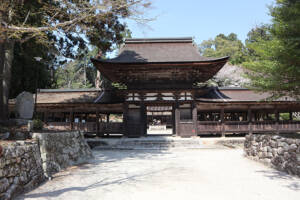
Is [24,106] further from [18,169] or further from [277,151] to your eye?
[277,151]

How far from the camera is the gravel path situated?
457 cm

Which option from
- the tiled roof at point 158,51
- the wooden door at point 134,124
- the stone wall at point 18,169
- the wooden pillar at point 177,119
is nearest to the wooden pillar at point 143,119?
the wooden door at point 134,124

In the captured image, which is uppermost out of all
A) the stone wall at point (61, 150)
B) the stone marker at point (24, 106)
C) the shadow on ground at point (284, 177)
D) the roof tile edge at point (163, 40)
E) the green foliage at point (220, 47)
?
the green foliage at point (220, 47)

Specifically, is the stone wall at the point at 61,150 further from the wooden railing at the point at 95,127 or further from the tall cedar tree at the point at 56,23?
the wooden railing at the point at 95,127

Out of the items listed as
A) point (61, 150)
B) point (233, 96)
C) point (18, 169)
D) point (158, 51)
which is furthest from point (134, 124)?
point (18, 169)

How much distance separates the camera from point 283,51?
21.1ft

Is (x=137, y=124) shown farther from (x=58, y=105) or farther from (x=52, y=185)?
(x=52, y=185)

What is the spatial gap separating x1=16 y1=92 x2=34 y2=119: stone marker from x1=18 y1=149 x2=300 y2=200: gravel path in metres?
3.74

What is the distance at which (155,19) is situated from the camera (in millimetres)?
7754

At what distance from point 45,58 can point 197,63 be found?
37.3ft

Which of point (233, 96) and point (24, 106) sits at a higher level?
point (233, 96)

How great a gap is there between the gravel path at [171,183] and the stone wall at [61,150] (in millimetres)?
433

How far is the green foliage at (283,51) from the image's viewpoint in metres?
6.27

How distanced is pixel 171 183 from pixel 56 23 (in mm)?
6460
